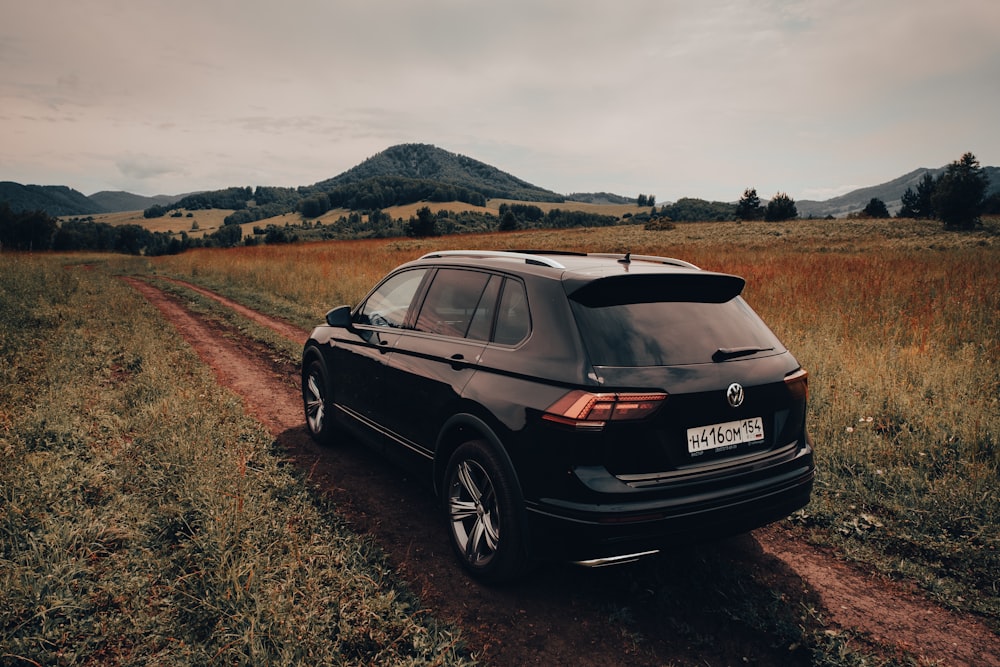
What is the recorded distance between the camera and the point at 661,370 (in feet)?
8.27

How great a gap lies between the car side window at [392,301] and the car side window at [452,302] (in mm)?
268

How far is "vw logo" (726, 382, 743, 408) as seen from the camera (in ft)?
8.53

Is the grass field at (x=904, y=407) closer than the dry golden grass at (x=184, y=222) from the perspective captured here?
Yes

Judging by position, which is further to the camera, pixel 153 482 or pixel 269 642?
pixel 153 482

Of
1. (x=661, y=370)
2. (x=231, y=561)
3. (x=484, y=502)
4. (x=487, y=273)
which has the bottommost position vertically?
(x=231, y=561)

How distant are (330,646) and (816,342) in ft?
23.2

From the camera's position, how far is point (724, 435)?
262 centimetres

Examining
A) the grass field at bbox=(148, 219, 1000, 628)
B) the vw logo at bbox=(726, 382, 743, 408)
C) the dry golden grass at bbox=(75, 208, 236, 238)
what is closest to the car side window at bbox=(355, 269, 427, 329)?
the vw logo at bbox=(726, 382, 743, 408)

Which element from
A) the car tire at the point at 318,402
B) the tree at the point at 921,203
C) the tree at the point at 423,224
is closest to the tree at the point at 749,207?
the tree at the point at 921,203

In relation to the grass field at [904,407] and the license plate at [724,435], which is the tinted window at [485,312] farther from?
the grass field at [904,407]

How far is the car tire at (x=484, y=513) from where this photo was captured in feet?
8.77

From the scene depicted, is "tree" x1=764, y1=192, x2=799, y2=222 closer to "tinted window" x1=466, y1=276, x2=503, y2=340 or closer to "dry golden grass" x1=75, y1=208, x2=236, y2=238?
"tinted window" x1=466, y1=276, x2=503, y2=340

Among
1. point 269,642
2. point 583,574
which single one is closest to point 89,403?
point 269,642

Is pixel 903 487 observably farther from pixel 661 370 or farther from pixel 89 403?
pixel 89 403
